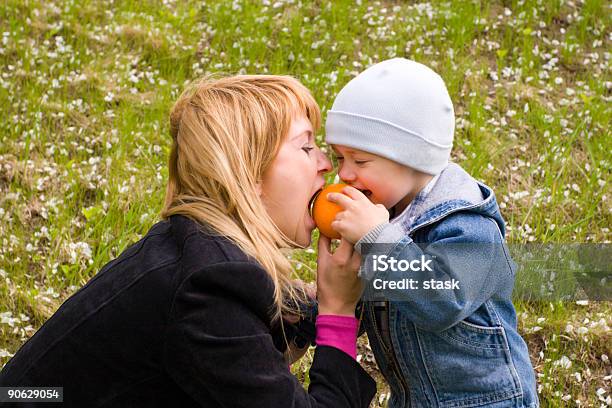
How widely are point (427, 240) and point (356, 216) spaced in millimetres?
277

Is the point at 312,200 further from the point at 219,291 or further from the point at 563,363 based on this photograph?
the point at 563,363

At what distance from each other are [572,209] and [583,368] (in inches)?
48.7

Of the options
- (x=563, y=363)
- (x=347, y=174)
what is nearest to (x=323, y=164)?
(x=347, y=174)

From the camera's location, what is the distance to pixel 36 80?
6.48 m

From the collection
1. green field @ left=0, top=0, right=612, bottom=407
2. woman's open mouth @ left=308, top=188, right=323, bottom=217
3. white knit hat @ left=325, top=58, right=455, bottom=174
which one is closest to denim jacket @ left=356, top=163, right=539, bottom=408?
white knit hat @ left=325, top=58, right=455, bottom=174

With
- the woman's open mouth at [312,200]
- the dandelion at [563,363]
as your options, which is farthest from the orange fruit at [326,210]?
the dandelion at [563,363]

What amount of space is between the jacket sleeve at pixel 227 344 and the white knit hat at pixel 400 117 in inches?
26.5

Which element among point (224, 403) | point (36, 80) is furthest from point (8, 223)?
point (224, 403)

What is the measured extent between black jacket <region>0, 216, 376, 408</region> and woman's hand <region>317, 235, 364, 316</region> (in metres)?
0.19

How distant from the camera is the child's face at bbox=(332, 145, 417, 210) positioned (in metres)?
3.24

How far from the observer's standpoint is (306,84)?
20.7 feet

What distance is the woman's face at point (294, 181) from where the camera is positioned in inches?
127

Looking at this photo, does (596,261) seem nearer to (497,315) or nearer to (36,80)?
(497,315)

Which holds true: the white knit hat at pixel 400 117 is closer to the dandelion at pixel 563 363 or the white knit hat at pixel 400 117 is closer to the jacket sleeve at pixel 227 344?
the jacket sleeve at pixel 227 344
